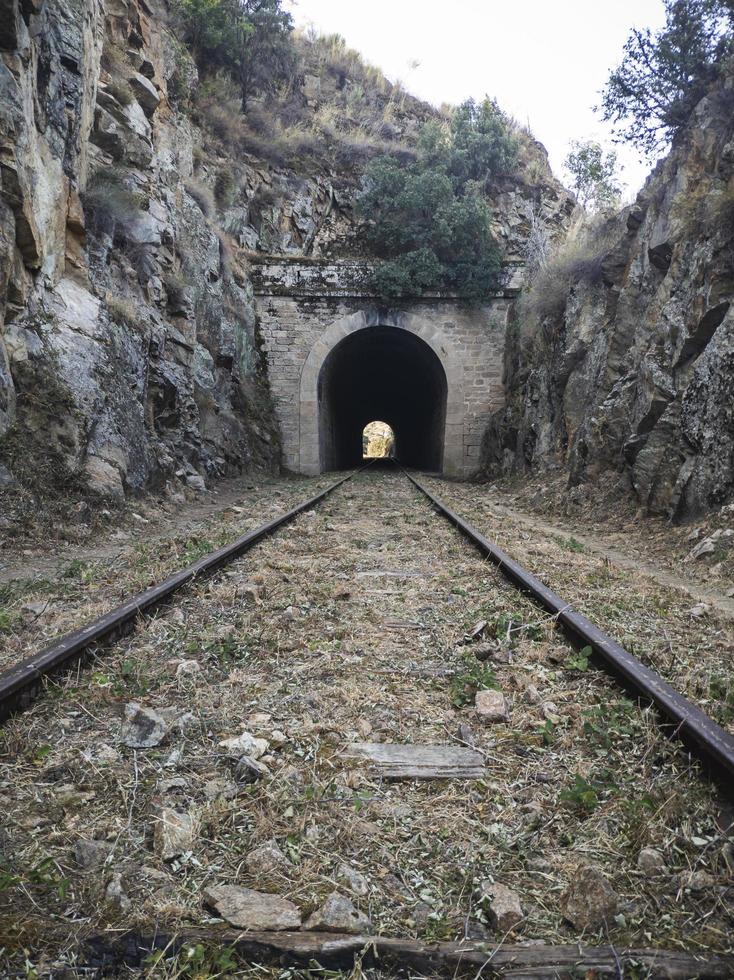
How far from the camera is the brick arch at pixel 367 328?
62.0ft

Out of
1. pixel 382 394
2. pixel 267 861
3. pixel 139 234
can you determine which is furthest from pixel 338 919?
pixel 382 394

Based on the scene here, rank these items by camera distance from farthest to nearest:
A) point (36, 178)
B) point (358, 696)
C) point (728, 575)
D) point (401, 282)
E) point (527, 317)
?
point (401, 282)
point (527, 317)
point (36, 178)
point (728, 575)
point (358, 696)

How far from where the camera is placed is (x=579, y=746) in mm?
2328

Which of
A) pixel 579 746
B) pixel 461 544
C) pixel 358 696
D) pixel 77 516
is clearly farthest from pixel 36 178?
pixel 579 746

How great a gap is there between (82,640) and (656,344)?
8671 millimetres

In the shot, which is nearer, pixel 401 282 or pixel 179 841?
pixel 179 841

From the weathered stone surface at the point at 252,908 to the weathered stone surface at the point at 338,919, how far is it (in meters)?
0.04

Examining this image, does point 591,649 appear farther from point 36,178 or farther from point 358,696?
point 36,178

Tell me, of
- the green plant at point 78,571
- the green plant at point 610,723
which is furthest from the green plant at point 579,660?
the green plant at point 78,571

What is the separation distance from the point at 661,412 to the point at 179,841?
8227 mm

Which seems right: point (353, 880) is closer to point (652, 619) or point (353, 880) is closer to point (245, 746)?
point (245, 746)

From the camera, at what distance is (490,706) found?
104 inches

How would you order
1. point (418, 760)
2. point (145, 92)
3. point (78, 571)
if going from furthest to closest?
point (145, 92) < point (78, 571) < point (418, 760)

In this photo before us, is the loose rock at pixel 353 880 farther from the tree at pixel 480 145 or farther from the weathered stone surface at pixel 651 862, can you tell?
the tree at pixel 480 145
